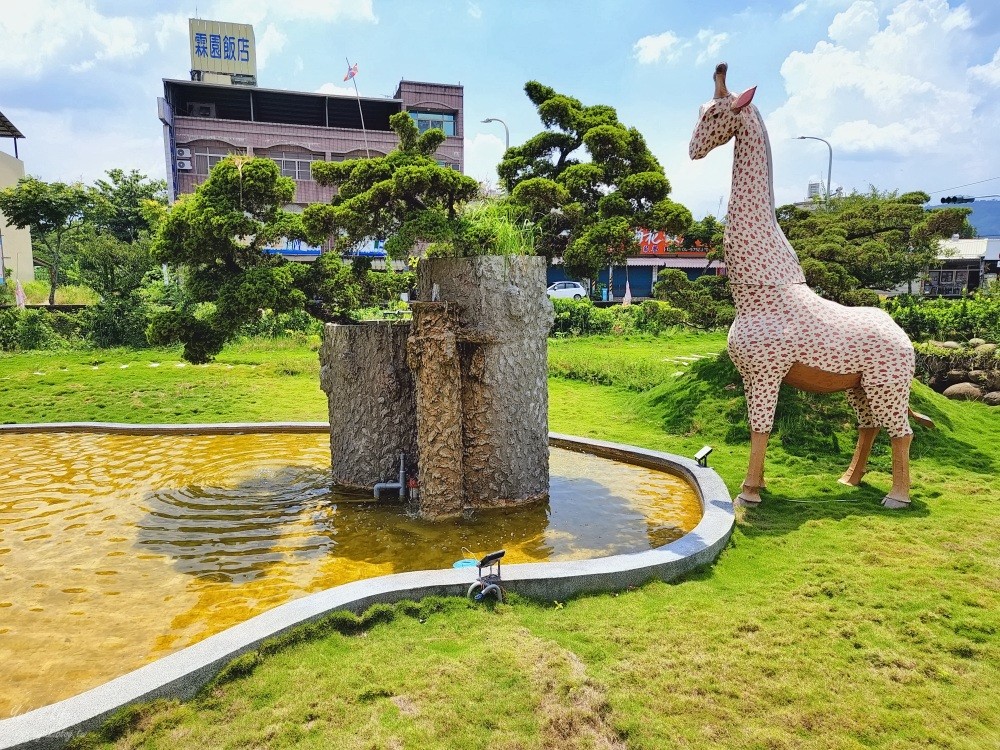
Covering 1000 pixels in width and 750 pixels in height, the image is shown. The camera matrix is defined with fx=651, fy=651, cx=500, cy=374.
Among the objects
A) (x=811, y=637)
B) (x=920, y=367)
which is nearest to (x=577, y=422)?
(x=920, y=367)

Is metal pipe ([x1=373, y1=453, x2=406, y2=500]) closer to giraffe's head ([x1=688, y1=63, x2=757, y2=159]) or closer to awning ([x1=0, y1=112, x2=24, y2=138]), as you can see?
giraffe's head ([x1=688, y1=63, x2=757, y2=159])

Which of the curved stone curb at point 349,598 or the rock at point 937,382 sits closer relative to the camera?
the curved stone curb at point 349,598

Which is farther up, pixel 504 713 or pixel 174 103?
pixel 174 103

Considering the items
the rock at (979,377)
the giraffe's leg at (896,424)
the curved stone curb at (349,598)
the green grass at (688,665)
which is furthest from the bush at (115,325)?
the rock at (979,377)

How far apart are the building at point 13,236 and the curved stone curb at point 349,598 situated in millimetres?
30119

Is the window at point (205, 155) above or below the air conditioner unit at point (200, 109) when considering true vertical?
below

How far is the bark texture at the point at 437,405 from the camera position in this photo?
17.0 feet

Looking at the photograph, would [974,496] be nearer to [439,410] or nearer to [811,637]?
[811,637]

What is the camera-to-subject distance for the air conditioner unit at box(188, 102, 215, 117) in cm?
3838

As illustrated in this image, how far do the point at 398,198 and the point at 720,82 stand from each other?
2824 millimetres

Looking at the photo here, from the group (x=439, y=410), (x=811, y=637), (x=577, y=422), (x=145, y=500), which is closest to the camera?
(x=811, y=637)

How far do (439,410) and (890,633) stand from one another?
331 cm

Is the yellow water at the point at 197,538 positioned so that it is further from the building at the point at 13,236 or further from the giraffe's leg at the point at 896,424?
the building at the point at 13,236

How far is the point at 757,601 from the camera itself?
3.79 metres
